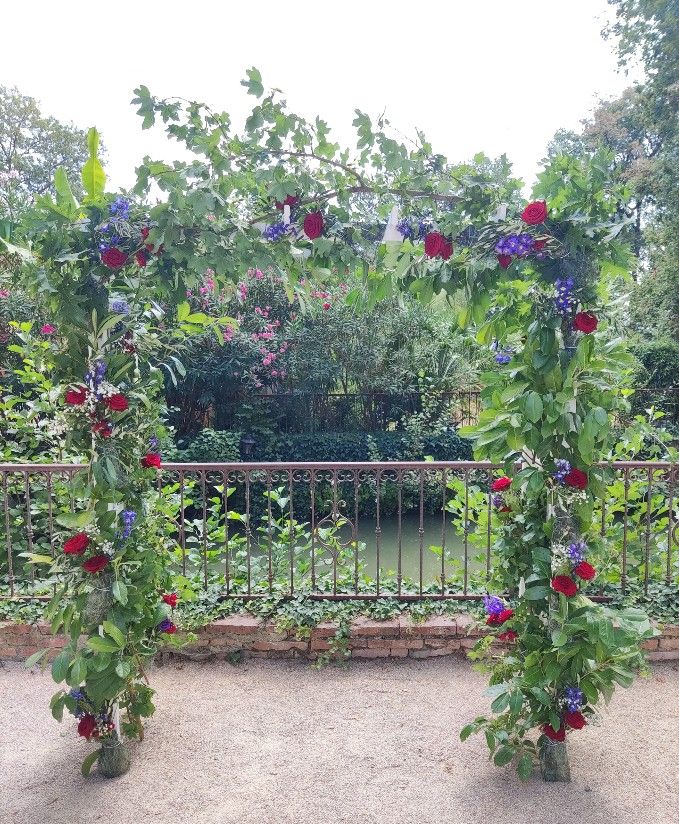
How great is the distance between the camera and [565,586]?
8.51 feet

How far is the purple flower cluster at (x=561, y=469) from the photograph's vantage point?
2.62 meters

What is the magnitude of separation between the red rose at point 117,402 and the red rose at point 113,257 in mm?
549

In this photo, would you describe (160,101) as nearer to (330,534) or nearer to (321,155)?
(321,155)

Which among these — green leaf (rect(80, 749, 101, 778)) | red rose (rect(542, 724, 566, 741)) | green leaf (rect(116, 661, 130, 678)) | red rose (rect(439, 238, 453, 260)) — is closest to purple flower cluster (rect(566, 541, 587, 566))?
red rose (rect(542, 724, 566, 741))

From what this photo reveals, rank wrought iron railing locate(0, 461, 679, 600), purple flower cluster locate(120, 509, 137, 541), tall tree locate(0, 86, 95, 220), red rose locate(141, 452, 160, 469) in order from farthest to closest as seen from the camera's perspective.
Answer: tall tree locate(0, 86, 95, 220)
wrought iron railing locate(0, 461, 679, 600)
red rose locate(141, 452, 160, 469)
purple flower cluster locate(120, 509, 137, 541)

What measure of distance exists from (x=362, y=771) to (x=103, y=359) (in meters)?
2.18

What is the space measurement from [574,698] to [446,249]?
1907 millimetres

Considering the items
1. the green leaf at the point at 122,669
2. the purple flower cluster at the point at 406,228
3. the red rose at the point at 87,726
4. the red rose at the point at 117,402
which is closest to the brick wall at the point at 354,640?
the red rose at the point at 87,726

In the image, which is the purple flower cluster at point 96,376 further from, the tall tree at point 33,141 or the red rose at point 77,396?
the tall tree at point 33,141

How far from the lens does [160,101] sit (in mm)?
2381

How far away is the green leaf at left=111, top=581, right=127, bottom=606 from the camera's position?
9.03 ft

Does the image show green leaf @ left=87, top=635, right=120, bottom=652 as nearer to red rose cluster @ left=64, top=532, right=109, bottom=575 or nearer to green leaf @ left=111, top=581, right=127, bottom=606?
green leaf @ left=111, top=581, right=127, bottom=606

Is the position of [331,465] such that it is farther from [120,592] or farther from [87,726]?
[87,726]

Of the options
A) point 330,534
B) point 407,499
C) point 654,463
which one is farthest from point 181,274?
point 407,499
